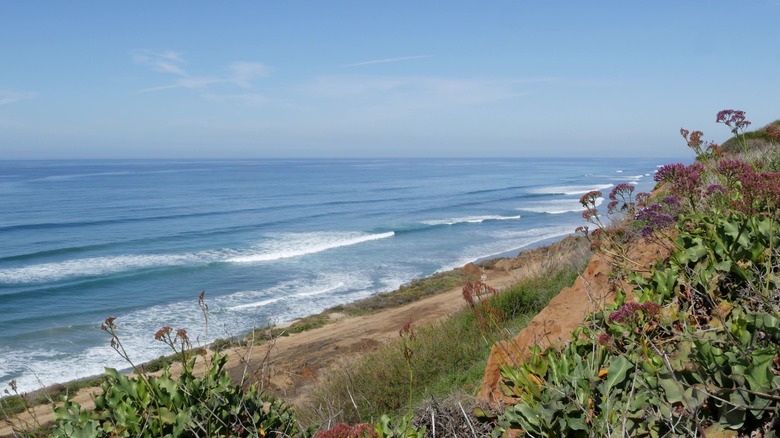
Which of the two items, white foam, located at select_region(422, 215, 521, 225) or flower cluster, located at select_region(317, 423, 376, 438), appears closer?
flower cluster, located at select_region(317, 423, 376, 438)

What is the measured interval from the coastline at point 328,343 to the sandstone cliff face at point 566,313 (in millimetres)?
5474

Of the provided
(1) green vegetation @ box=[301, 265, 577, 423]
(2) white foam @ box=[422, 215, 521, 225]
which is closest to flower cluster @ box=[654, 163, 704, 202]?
(1) green vegetation @ box=[301, 265, 577, 423]

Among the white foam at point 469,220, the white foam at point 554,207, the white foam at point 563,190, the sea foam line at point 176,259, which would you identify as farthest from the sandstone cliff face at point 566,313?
the white foam at point 563,190

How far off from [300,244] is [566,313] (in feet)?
99.6

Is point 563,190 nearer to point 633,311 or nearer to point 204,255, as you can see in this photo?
point 204,255

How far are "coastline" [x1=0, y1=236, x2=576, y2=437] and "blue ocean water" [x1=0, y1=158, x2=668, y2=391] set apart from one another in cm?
153

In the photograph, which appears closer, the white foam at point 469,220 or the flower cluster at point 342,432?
the flower cluster at point 342,432

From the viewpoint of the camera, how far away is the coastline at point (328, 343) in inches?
554

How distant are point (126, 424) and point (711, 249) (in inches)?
143

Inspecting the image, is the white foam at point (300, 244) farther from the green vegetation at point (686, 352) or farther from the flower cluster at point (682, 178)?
the green vegetation at point (686, 352)

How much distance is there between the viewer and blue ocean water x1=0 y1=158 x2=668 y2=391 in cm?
2044

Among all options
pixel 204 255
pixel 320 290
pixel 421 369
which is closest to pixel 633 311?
pixel 421 369

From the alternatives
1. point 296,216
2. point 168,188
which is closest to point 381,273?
point 296,216

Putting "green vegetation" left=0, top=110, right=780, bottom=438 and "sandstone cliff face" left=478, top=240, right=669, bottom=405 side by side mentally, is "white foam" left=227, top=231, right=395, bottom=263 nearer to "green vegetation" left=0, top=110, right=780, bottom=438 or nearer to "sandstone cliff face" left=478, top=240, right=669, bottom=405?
"sandstone cliff face" left=478, top=240, right=669, bottom=405
